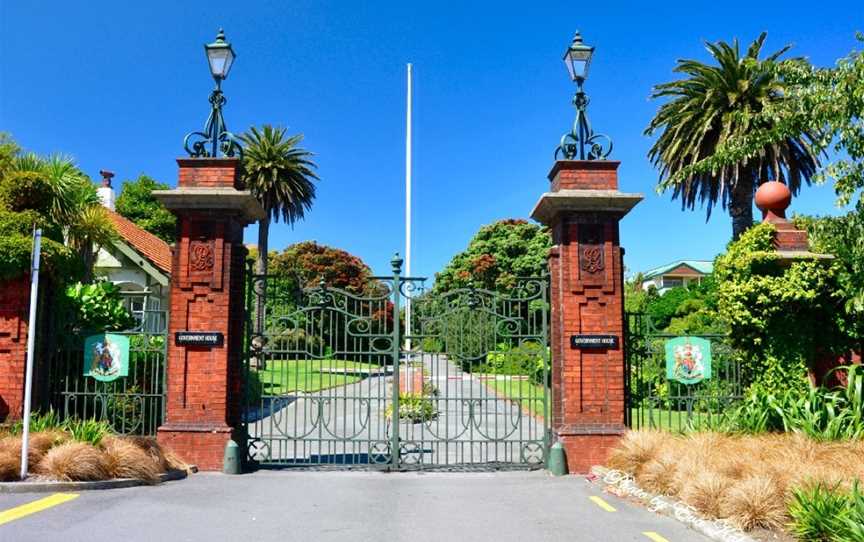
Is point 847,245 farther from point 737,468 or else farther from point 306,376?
point 306,376

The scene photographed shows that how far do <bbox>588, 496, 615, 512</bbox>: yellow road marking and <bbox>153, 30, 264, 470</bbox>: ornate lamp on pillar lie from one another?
205 inches

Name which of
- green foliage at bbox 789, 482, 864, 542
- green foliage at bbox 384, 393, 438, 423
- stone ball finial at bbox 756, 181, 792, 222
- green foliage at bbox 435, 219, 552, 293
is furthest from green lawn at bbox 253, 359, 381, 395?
green foliage at bbox 435, 219, 552, 293

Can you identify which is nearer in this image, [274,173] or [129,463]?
[129,463]

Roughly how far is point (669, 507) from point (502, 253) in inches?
1712

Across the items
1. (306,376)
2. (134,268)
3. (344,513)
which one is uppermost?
(134,268)

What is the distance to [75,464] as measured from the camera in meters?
8.38

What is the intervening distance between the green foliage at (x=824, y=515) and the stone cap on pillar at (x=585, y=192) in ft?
16.3

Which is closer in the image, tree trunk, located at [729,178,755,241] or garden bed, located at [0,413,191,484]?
garden bed, located at [0,413,191,484]

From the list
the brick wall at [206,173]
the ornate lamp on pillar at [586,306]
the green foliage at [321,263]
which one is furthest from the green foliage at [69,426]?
the green foliage at [321,263]

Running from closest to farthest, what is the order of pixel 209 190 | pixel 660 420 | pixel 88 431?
pixel 88 431
pixel 209 190
pixel 660 420

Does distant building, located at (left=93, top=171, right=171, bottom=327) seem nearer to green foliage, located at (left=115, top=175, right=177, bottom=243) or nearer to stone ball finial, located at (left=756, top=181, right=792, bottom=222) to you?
green foliage, located at (left=115, top=175, right=177, bottom=243)

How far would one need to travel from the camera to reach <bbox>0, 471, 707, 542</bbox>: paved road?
21.4ft

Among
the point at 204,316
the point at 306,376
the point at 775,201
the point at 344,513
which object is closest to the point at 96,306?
the point at 204,316

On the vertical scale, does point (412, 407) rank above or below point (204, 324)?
below
